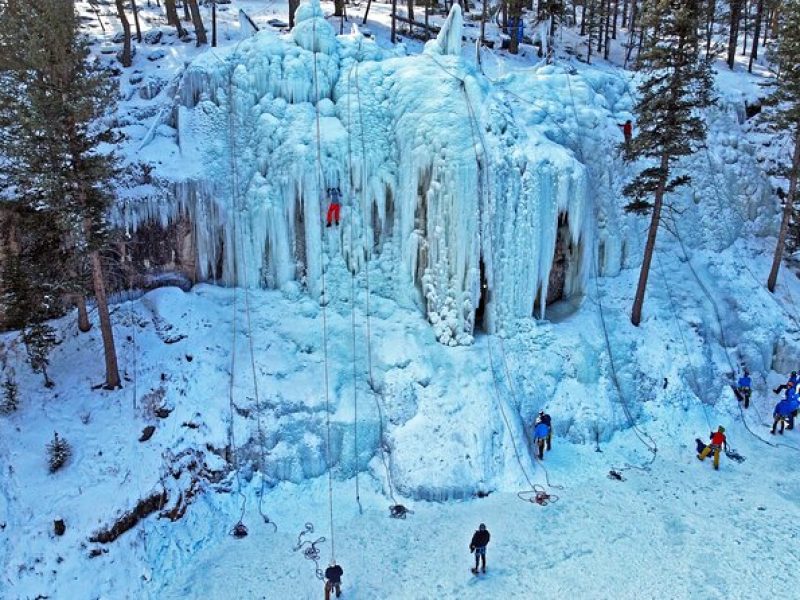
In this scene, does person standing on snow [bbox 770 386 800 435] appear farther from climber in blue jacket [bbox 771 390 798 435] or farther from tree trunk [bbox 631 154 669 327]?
tree trunk [bbox 631 154 669 327]

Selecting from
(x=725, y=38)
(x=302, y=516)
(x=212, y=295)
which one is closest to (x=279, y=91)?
(x=212, y=295)

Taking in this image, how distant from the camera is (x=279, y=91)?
16.5 meters

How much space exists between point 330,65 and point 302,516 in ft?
40.5

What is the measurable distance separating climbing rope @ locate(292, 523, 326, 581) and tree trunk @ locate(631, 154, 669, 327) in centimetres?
1046

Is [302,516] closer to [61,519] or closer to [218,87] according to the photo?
[61,519]

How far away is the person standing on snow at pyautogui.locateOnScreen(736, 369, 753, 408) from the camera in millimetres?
15539

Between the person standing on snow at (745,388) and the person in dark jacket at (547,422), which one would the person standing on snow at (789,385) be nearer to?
the person standing on snow at (745,388)

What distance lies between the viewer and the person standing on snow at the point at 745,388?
612 inches

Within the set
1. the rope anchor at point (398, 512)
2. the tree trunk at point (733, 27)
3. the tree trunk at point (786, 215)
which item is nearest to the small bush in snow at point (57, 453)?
the rope anchor at point (398, 512)

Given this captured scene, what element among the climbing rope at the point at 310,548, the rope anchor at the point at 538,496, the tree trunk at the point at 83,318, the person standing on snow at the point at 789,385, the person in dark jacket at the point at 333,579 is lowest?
the climbing rope at the point at 310,548

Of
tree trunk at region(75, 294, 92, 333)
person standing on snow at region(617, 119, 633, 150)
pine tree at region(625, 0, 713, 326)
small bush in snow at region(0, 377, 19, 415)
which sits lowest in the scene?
small bush in snow at region(0, 377, 19, 415)

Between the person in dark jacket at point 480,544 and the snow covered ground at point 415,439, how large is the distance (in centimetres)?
35

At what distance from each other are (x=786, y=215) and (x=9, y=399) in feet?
70.8

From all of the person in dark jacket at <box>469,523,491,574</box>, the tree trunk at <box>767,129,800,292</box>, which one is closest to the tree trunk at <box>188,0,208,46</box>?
the person in dark jacket at <box>469,523,491,574</box>
